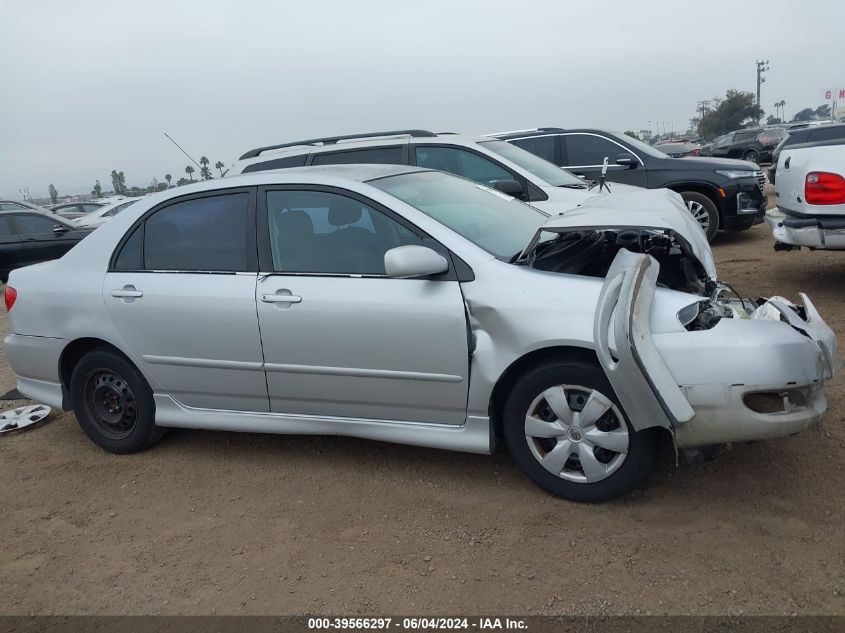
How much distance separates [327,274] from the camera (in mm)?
3457

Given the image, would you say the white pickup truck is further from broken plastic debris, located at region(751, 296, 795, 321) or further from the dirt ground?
broken plastic debris, located at region(751, 296, 795, 321)

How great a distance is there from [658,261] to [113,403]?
3268 mm

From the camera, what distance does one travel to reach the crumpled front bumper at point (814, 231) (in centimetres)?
541

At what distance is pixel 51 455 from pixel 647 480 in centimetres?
358

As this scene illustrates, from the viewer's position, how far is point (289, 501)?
346 centimetres

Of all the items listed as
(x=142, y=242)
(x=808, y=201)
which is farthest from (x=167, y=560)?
(x=808, y=201)

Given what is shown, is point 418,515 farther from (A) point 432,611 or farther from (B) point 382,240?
(B) point 382,240

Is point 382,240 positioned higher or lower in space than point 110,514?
higher

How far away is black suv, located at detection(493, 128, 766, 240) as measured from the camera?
29.0 ft

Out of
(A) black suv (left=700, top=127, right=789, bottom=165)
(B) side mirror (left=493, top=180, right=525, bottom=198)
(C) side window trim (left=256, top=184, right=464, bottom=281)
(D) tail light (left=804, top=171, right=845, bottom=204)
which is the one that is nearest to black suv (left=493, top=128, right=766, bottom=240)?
(B) side mirror (left=493, top=180, right=525, bottom=198)

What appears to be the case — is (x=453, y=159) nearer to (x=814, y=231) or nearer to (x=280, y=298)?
(x=814, y=231)

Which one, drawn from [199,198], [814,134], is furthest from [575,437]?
[814,134]

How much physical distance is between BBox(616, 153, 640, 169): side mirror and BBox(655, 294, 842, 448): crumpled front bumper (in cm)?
571

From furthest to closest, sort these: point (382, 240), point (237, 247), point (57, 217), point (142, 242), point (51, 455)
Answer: point (57, 217)
point (51, 455)
point (142, 242)
point (237, 247)
point (382, 240)
